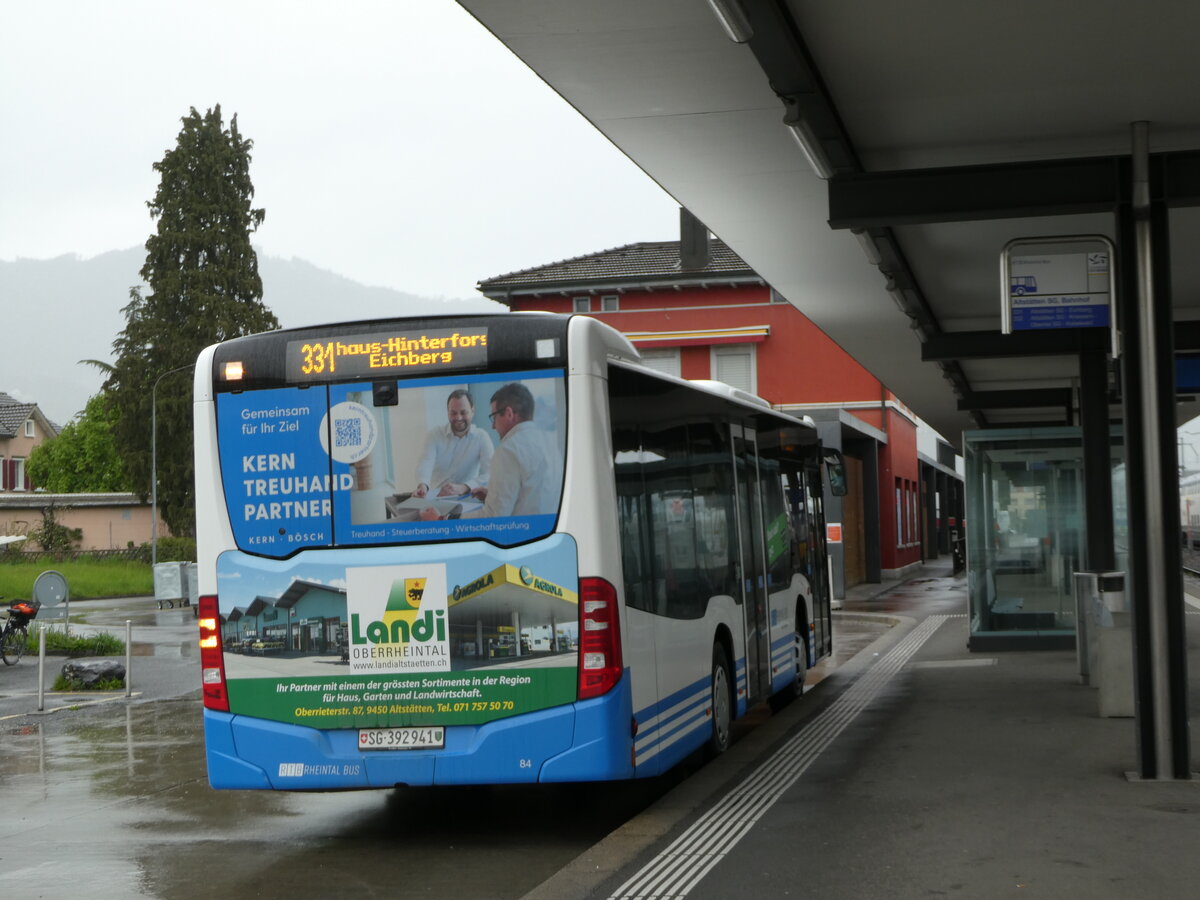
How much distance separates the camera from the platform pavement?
6.63 m

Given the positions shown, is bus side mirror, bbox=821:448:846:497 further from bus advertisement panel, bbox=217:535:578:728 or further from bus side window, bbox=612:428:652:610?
bus advertisement panel, bbox=217:535:578:728

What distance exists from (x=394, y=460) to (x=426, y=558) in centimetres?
59

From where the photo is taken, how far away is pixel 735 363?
165ft

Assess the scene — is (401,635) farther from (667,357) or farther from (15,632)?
(667,357)

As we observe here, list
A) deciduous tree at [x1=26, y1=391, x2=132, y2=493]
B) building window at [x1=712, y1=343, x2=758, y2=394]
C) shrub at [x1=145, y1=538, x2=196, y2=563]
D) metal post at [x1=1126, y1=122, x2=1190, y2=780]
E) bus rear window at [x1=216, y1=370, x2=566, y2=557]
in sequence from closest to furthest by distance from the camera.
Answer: bus rear window at [x1=216, y1=370, x2=566, y2=557]
metal post at [x1=1126, y1=122, x2=1190, y2=780]
building window at [x1=712, y1=343, x2=758, y2=394]
shrub at [x1=145, y1=538, x2=196, y2=563]
deciduous tree at [x1=26, y1=391, x2=132, y2=493]

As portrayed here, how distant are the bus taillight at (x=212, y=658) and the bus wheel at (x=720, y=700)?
3.45 metres

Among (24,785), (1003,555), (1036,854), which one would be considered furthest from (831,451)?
(1036,854)

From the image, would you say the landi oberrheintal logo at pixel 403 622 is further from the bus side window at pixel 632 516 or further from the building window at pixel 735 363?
the building window at pixel 735 363

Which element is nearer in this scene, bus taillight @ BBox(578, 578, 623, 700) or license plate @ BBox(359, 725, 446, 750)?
bus taillight @ BBox(578, 578, 623, 700)

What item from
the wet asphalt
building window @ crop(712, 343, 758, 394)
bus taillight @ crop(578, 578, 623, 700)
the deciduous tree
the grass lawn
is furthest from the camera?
the deciduous tree

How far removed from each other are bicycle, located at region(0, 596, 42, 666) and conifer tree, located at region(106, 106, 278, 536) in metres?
42.0

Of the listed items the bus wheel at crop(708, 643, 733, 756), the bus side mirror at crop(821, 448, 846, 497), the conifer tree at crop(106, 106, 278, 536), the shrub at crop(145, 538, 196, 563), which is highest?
the conifer tree at crop(106, 106, 278, 536)

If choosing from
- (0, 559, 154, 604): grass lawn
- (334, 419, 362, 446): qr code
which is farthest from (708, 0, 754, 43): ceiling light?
(0, 559, 154, 604): grass lawn

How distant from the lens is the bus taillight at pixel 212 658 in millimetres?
8695
